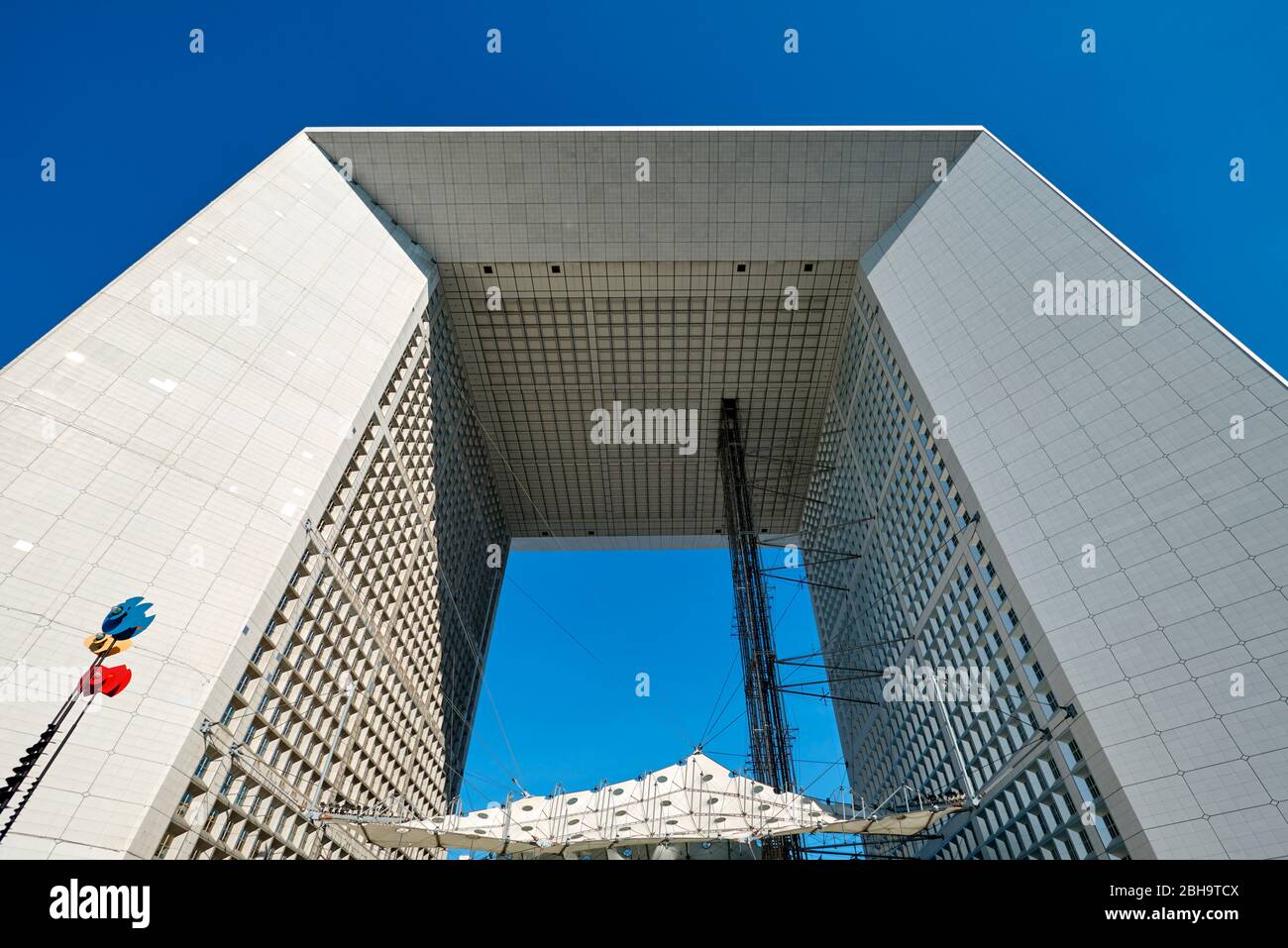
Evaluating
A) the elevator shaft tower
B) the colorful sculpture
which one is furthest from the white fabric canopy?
the colorful sculpture

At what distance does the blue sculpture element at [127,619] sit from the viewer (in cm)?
1344

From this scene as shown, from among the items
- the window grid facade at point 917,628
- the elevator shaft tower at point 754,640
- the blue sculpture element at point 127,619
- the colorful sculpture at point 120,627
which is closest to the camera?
the colorful sculpture at point 120,627

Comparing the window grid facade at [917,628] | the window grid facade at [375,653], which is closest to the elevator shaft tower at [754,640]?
the window grid facade at [917,628]

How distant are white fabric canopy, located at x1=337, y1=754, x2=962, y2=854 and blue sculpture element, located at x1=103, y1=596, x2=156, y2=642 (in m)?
8.33

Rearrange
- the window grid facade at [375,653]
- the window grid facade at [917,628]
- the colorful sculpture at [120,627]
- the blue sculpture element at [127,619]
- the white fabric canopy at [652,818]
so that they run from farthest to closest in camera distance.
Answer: the white fabric canopy at [652,818]
the window grid facade at [917,628]
the window grid facade at [375,653]
the blue sculpture element at [127,619]
the colorful sculpture at [120,627]

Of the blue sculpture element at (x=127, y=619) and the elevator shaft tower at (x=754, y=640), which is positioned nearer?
the blue sculpture element at (x=127, y=619)

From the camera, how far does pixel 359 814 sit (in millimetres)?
19406

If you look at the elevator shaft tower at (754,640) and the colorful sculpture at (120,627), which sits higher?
the elevator shaft tower at (754,640)

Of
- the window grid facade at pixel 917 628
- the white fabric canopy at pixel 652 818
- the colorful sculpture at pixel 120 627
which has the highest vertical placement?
the window grid facade at pixel 917 628

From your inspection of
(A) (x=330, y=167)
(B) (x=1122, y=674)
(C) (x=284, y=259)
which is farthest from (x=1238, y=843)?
(A) (x=330, y=167)

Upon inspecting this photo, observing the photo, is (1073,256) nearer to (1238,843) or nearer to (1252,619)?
(1252,619)

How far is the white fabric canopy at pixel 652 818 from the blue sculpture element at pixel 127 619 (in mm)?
8328

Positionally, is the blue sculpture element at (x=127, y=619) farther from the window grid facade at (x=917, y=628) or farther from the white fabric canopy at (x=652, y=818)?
the window grid facade at (x=917, y=628)
